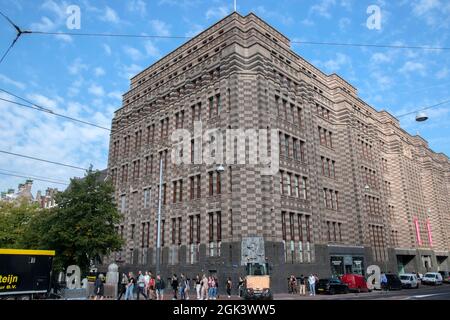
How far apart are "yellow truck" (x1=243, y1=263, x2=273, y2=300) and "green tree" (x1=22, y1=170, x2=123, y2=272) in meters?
13.8

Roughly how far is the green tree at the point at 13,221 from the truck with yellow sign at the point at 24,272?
3628cm

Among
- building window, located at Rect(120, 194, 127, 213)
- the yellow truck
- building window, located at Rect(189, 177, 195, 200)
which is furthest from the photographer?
building window, located at Rect(120, 194, 127, 213)

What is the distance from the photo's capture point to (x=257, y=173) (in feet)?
107

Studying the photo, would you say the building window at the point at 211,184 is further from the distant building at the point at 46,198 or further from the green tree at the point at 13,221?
the distant building at the point at 46,198

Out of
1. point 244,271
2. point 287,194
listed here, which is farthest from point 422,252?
point 244,271

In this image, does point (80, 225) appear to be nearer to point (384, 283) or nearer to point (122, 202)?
point (122, 202)

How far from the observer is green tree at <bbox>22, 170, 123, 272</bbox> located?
31.0m

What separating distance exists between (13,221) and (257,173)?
4563 centimetres

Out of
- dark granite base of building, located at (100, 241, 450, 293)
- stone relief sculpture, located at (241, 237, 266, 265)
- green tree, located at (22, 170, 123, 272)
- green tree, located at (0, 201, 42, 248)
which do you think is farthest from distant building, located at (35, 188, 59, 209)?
stone relief sculpture, located at (241, 237, 266, 265)

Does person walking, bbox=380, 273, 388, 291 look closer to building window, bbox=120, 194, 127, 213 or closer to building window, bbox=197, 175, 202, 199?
building window, bbox=197, 175, 202, 199

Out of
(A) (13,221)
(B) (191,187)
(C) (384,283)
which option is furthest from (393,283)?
(A) (13,221)

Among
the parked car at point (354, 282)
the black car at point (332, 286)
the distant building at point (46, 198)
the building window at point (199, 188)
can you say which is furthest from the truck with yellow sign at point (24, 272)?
the distant building at point (46, 198)

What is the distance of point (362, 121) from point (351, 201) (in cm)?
1435

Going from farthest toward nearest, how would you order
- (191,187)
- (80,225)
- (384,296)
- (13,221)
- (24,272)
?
1. (13,221)
2. (191,187)
3. (80,225)
4. (384,296)
5. (24,272)
